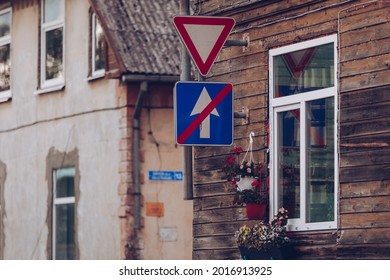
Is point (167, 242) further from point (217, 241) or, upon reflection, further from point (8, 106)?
point (217, 241)

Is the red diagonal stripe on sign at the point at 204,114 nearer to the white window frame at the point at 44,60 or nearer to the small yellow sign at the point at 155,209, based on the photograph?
the small yellow sign at the point at 155,209

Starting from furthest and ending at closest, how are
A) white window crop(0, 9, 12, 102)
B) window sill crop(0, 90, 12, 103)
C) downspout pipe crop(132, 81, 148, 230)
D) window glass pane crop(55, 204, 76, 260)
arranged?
white window crop(0, 9, 12, 102) < window sill crop(0, 90, 12, 103) < window glass pane crop(55, 204, 76, 260) < downspout pipe crop(132, 81, 148, 230)

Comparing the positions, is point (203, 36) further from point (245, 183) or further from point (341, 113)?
point (245, 183)

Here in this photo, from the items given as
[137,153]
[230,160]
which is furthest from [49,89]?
[230,160]

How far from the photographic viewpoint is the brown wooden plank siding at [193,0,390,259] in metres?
12.3

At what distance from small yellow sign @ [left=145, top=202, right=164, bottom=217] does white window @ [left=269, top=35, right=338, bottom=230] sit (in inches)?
325

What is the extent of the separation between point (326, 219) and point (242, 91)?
189cm

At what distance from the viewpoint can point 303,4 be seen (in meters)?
13.5

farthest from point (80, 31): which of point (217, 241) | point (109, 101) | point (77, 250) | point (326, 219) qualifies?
point (326, 219)

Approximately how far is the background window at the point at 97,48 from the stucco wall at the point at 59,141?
151 millimetres

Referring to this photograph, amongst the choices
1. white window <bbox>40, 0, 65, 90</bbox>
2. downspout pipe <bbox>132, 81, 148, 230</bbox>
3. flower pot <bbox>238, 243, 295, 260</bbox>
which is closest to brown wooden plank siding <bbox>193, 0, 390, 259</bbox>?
flower pot <bbox>238, 243, 295, 260</bbox>

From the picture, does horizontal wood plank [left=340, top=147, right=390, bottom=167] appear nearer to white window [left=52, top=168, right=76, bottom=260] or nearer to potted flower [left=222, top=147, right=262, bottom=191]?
potted flower [left=222, top=147, right=262, bottom=191]

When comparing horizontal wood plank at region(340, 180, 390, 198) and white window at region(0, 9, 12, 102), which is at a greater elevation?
white window at region(0, 9, 12, 102)

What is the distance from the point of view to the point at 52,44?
2412cm
